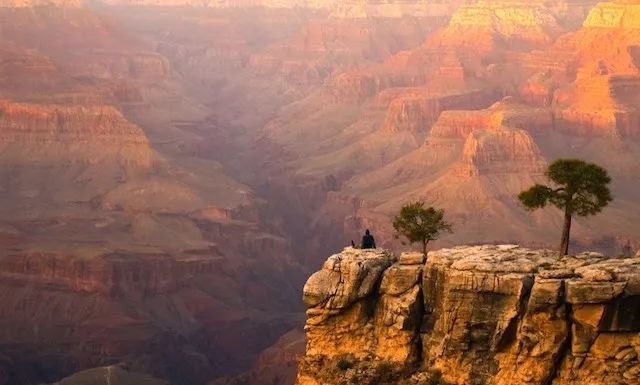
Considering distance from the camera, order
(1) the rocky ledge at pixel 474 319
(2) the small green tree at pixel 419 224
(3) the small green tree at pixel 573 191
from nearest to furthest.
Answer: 1. (1) the rocky ledge at pixel 474 319
2. (3) the small green tree at pixel 573 191
3. (2) the small green tree at pixel 419 224

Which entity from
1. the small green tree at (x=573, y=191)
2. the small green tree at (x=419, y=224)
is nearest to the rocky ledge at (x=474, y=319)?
the small green tree at (x=573, y=191)

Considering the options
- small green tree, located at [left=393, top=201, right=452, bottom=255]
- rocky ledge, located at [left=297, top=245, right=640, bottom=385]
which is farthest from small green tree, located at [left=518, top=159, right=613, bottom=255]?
small green tree, located at [left=393, top=201, right=452, bottom=255]

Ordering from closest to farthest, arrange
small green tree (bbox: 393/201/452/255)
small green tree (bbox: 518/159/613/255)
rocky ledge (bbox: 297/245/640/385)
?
1. rocky ledge (bbox: 297/245/640/385)
2. small green tree (bbox: 518/159/613/255)
3. small green tree (bbox: 393/201/452/255)

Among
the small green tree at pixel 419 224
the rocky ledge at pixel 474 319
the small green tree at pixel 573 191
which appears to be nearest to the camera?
the rocky ledge at pixel 474 319

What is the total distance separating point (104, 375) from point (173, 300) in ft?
150

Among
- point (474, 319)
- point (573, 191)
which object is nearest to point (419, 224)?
point (573, 191)

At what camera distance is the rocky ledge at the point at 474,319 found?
149ft

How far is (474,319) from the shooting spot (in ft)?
154

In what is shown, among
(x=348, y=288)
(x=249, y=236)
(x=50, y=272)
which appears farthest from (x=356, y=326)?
(x=249, y=236)

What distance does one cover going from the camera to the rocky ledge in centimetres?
4528

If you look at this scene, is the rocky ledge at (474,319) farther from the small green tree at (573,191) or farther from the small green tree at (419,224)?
the small green tree at (419,224)

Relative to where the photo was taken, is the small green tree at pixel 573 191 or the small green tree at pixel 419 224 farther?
the small green tree at pixel 419 224

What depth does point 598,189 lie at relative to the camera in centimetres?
5066

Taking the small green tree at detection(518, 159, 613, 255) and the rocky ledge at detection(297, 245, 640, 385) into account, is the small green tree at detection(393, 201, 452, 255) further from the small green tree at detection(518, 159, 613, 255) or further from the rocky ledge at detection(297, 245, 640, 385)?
the rocky ledge at detection(297, 245, 640, 385)
